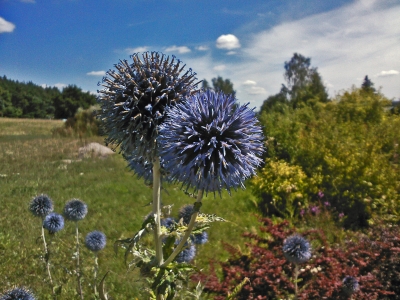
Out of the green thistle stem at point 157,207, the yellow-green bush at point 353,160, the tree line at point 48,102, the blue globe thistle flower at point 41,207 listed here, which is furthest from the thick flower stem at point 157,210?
the tree line at point 48,102

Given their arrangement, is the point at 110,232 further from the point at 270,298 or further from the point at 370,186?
the point at 370,186

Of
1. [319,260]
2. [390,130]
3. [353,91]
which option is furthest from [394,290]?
[353,91]

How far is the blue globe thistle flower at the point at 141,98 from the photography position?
175 cm

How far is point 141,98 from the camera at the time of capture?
179 cm

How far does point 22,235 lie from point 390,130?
302 inches

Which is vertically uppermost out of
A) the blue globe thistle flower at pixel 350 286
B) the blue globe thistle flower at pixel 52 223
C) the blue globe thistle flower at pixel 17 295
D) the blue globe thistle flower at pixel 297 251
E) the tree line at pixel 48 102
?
the tree line at pixel 48 102

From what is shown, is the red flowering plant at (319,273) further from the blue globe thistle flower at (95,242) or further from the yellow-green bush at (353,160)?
the yellow-green bush at (353,160)

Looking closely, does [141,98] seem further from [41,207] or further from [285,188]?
[285,188]

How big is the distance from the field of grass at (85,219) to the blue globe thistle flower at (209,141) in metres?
0.27

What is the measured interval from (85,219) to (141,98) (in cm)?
553

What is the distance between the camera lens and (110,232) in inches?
241

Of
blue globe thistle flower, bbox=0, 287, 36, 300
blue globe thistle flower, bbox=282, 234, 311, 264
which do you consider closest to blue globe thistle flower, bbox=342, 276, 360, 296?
blue globe thistle flower, bbox=282, 234, 311, 264

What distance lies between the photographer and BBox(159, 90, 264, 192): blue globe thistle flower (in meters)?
1.58

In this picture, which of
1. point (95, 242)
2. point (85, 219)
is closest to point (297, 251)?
point (95, 242)
